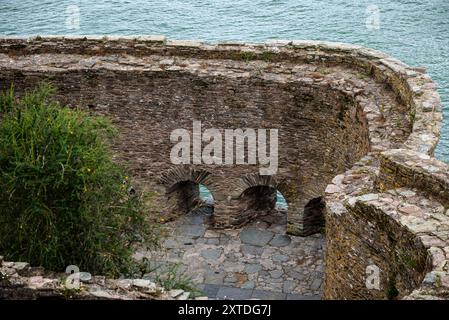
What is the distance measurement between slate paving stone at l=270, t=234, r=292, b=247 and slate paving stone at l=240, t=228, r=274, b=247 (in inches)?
5.6

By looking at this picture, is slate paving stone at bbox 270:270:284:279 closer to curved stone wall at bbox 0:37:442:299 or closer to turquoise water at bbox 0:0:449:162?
curved stone wall at bbox 0:37:442:299

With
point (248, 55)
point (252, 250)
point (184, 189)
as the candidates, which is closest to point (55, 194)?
point (252, 250)

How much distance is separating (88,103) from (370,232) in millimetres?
10365

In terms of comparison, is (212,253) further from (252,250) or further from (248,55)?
(248,55)

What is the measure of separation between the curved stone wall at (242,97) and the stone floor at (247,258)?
562 mm

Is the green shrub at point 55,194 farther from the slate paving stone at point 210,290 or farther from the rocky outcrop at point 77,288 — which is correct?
the slate paving stone at point 210,290

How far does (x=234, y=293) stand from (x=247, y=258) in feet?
5.33

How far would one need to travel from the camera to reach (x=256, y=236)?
21078 millimetres

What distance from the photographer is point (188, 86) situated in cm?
1998

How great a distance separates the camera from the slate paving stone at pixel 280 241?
2067 cm

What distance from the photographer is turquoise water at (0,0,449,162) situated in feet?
132

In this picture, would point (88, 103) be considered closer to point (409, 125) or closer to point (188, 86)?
point (188, 86)
